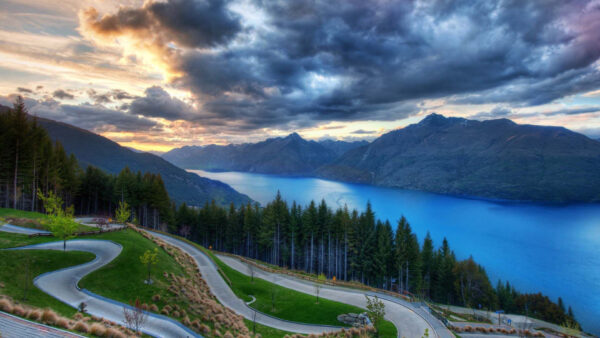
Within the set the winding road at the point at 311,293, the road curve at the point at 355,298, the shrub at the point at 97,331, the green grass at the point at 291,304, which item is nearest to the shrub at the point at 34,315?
the shrub at the point at 97,331

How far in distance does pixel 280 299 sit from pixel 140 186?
48864 millimetres

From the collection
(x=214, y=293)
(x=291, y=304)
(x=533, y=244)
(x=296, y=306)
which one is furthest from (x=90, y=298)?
(x=533, y=244)

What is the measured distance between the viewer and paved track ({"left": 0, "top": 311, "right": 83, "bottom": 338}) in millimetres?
11139

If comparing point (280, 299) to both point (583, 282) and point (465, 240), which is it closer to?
point (583, 282)

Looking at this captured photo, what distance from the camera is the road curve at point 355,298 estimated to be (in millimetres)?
25247

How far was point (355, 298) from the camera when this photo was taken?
32719 mm

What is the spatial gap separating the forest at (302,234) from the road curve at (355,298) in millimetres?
17634

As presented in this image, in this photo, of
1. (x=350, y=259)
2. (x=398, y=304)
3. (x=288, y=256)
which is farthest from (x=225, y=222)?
(x=398, y=304)

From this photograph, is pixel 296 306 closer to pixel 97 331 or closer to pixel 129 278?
pixel 129 278

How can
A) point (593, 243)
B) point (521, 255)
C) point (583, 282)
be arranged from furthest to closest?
point (593, 243), point (521, 255), point (583, 282)

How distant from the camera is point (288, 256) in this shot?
6069cm

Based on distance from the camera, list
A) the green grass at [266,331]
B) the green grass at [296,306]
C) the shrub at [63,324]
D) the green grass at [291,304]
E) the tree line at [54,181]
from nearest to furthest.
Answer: the shrub at [63,324] → the green grass at [266,331] → the green grass at [296,306] → the green grass at [291,304] → the tree line at [54,181]

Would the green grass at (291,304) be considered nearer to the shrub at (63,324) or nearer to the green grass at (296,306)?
the green grass at (296,306)

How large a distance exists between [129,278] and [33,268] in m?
6.91
